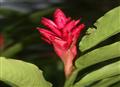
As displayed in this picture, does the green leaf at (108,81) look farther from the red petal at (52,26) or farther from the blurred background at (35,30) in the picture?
the blurred background at (35,30)

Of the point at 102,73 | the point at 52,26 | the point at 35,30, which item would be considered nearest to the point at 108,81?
the point at 102,73

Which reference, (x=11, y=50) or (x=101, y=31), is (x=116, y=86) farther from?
(x=11, y=50)

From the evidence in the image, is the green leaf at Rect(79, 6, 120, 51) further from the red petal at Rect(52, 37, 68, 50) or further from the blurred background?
the blurred background

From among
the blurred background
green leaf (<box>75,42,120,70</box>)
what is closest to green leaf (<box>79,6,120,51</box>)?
green leaf (<box>75,42,120,70</box>)

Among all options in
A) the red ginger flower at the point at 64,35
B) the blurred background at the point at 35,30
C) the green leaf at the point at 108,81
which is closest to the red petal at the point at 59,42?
the red ginger flower at the point at 64,35

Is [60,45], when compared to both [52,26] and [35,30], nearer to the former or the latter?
[52,26]

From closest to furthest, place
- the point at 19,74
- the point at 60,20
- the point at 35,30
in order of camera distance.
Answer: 1. the point at 19,74
2. the point at 60,20
3. the point at 35,30
